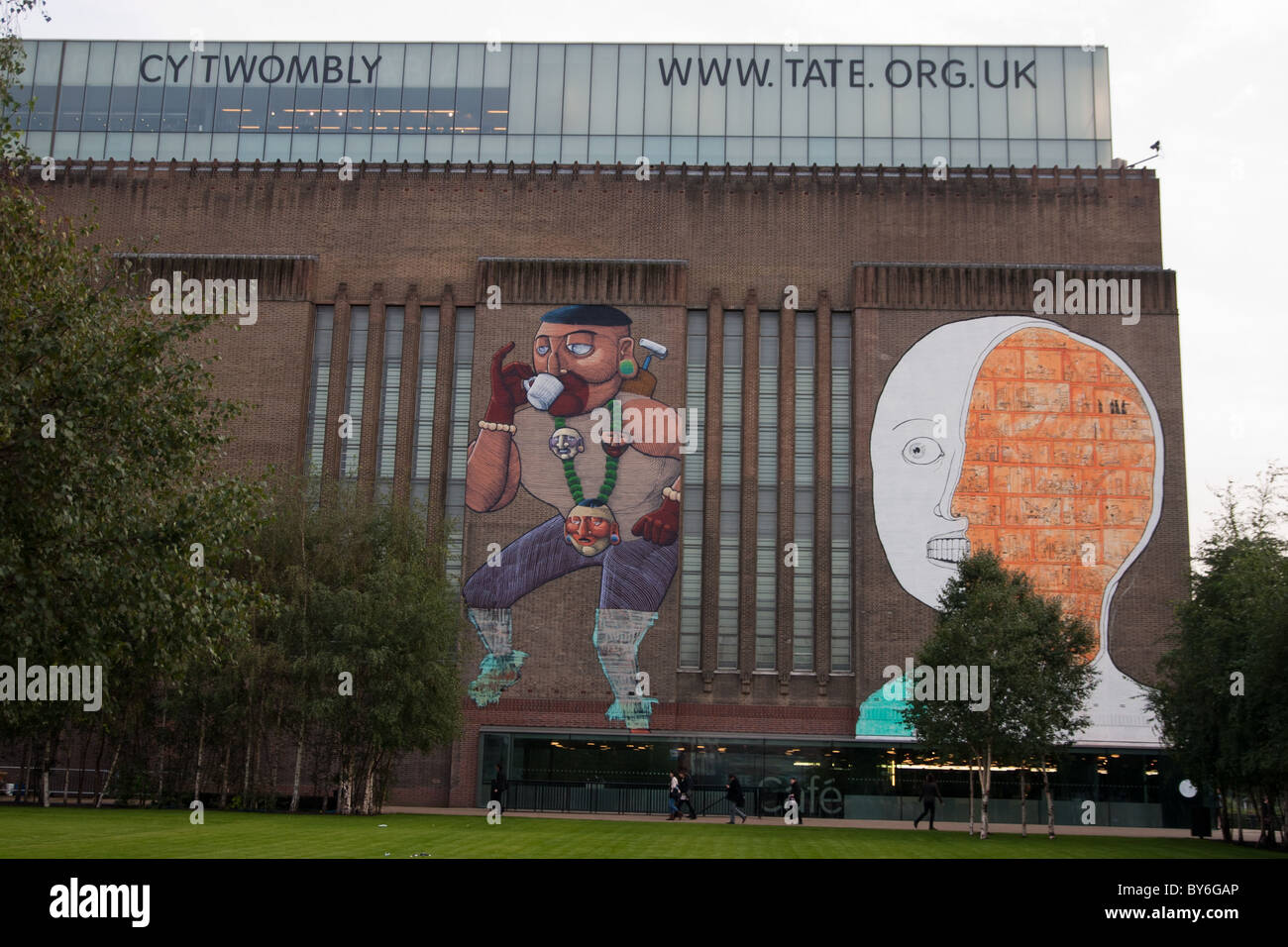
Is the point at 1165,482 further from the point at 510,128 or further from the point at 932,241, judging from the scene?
the point at 510,128

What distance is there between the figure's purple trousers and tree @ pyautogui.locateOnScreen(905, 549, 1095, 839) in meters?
13.0

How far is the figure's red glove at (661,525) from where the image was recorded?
160 feet

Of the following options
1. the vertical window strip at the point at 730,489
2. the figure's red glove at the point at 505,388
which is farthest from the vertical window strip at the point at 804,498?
the figure's red glove at the point at 505,388

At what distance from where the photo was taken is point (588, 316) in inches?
2004

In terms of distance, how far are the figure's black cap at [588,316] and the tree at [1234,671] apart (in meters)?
24.0

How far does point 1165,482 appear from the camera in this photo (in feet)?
Answer: 159

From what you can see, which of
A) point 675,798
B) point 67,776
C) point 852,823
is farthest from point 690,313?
point 67,776

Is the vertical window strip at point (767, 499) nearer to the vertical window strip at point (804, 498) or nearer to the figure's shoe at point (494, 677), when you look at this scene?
the vertical window strip at point (804, 498)

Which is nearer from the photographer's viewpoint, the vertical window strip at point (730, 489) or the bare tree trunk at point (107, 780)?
the bare tree trunk at point (107, 780)

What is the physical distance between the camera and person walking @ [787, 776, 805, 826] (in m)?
42.7

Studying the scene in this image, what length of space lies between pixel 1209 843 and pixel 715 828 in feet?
47.2

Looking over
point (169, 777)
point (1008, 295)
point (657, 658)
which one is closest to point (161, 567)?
point (169, 777)

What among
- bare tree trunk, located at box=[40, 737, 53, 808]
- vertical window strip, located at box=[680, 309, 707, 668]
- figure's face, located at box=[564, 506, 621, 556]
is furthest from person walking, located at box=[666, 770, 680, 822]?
bare tree trunk, located at box=[40, 737, 53, 808]

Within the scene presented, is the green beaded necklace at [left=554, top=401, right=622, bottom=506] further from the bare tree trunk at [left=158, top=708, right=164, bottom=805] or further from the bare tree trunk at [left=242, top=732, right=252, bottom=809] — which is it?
the bare tree trunk at [left=158, top=708, right=164, bottom=805]
